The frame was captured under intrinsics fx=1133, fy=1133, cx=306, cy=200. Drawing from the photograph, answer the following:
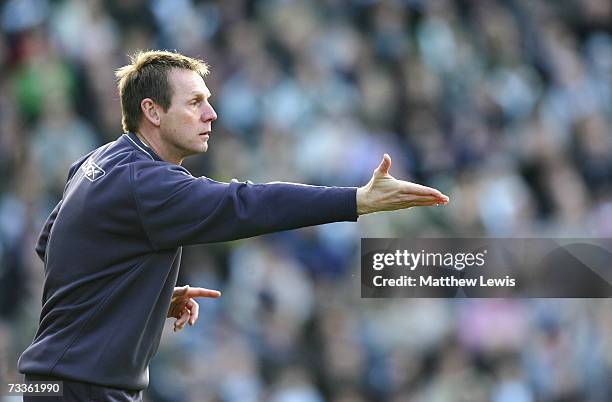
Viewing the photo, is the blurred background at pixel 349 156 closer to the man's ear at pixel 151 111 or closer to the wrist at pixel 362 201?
the man's ear at pixel 151 111

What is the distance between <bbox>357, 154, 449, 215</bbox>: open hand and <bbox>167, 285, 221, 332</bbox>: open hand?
3.48 ft

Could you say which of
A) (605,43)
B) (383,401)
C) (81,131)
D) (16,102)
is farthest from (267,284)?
(605,43)

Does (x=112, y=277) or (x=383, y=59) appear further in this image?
(x=383, y=59)

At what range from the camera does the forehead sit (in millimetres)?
3895

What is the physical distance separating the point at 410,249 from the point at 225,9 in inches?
139

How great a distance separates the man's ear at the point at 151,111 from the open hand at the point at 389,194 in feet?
2.70

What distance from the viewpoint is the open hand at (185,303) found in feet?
14.0

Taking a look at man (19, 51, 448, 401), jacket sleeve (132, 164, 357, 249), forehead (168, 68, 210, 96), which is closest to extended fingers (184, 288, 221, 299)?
man (19, 51, 448, 401)

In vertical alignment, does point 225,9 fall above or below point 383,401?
above

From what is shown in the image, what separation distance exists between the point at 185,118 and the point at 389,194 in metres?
0.84

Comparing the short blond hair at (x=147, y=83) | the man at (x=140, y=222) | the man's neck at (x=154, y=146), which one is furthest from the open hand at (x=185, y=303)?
the short blond hair at (x=147, y=83)

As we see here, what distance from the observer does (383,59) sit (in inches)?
353

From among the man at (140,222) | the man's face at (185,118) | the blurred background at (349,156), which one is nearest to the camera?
the man at (140,222)

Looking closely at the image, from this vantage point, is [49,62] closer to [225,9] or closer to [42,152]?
[42,152]
